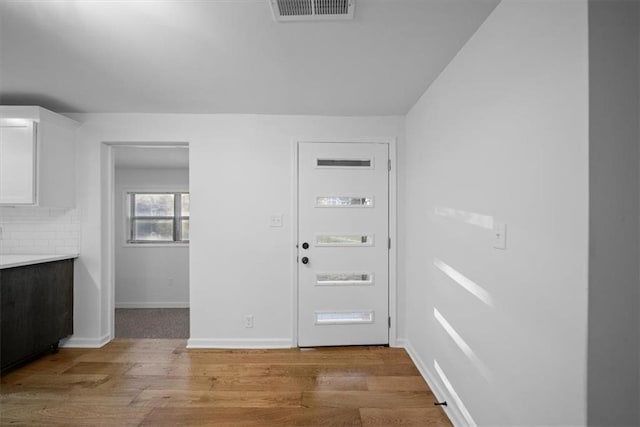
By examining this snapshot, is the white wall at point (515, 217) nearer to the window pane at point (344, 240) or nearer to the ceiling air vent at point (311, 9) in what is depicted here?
the ceiling air vent at point (311, 9)

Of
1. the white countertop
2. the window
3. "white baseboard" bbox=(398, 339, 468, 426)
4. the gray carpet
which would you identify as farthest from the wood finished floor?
the window

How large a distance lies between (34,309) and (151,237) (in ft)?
8.61

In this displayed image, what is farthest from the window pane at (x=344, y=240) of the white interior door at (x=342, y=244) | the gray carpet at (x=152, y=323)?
the gray carpet at (x=152, y=323)

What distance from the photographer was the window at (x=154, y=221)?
17.4ft

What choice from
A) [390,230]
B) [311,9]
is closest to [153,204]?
[390,230]

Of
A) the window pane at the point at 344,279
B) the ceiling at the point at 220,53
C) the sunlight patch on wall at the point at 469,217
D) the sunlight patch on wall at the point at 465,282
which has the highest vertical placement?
the ceiling at the point at 220,53

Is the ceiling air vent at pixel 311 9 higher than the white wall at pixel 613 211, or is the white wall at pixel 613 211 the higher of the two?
the ceiling air vent at pixel 311 9

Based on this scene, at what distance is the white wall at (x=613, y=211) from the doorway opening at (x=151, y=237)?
4.60 m

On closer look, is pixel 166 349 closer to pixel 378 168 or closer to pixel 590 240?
pixel 378 168

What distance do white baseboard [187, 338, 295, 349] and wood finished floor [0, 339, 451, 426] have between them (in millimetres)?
80

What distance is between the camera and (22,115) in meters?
2.74

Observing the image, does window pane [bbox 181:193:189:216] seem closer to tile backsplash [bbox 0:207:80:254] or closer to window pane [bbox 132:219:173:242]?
window pane [bbox 132:219:173:242]

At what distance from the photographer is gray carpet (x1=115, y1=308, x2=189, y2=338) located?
373 cm

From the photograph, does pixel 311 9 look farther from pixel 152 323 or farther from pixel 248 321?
pixel 152 323
